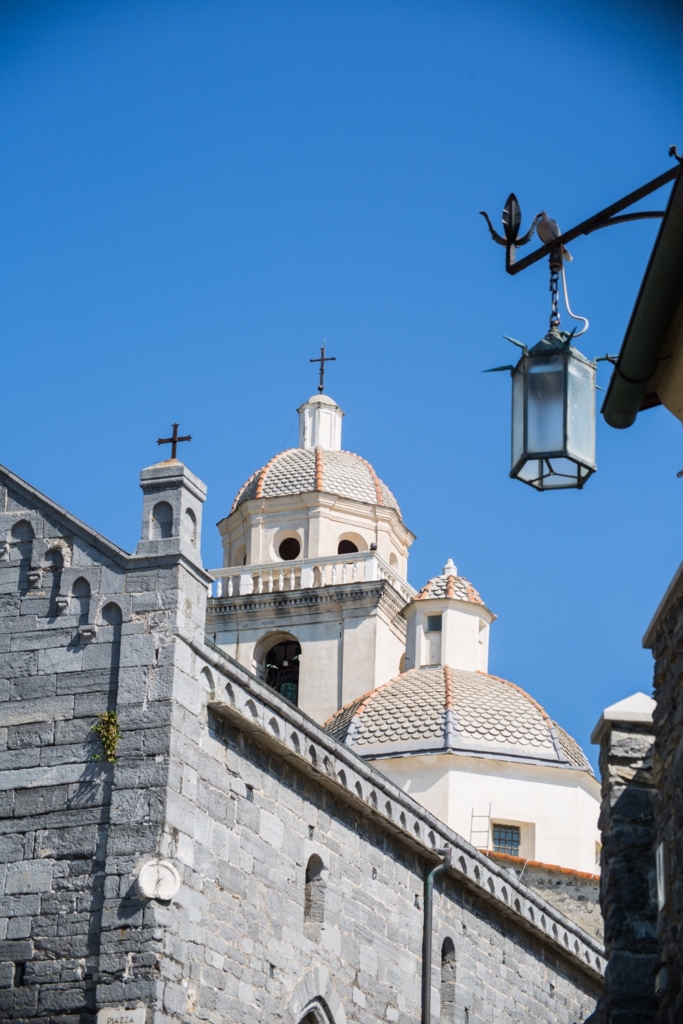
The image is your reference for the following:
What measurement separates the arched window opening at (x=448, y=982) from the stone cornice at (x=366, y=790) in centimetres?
93

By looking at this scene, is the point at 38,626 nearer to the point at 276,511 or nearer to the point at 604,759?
the point at 604,759

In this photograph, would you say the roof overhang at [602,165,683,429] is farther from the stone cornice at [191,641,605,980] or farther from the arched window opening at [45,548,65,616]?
the arched window opening at [45,548,65,616]

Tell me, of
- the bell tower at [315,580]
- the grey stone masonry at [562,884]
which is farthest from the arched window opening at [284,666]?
the grey stone masonry at [562,884]

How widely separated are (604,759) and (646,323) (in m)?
4.14

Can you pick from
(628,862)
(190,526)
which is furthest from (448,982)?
(628,862)

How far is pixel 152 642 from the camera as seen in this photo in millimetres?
17312

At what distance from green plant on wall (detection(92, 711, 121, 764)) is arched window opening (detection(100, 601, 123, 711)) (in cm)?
12

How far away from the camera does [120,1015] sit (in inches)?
616

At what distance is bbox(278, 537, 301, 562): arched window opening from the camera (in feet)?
152

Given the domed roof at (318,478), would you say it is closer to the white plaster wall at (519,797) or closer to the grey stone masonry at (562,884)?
the white plaster wall at (519,797)

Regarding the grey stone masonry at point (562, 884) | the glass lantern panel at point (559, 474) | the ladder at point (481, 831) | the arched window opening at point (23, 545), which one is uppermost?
the ladder at point (481, 831)

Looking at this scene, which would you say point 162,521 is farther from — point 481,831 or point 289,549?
point 289,549

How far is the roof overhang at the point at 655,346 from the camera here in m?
11.2

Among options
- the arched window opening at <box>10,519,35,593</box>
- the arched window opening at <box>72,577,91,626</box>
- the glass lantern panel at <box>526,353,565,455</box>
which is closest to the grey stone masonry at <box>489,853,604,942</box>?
the arched window opening at <box>10,519,35,593</box>
